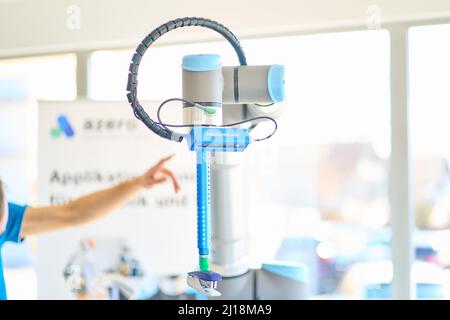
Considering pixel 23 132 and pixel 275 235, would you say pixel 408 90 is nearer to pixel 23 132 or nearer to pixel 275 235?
pixel 275 235

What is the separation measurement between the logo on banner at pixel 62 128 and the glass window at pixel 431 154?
1043 millimetres

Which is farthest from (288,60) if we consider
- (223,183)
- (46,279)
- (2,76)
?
(46,279)

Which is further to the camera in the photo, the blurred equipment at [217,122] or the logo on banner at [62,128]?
the logo on banner at [62,128]

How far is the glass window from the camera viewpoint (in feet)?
3.70

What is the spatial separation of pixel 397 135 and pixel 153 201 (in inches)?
30.3

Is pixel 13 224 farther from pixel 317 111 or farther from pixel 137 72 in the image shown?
pixel 317 111

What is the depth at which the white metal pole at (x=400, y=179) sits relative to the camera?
121 cm

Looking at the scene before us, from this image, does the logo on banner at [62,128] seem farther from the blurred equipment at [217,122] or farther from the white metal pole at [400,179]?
the blurred equipment at [217,122]

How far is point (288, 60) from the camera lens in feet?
3.47

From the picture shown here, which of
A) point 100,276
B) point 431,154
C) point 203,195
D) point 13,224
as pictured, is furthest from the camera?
point 100,276

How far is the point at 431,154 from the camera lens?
130 cm

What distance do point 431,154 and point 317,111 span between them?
32 centimetres

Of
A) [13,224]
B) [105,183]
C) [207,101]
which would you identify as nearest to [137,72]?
[207,101]

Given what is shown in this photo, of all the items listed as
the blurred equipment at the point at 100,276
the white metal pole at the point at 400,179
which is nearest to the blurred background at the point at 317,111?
the white metal pole at the point at 400,179
